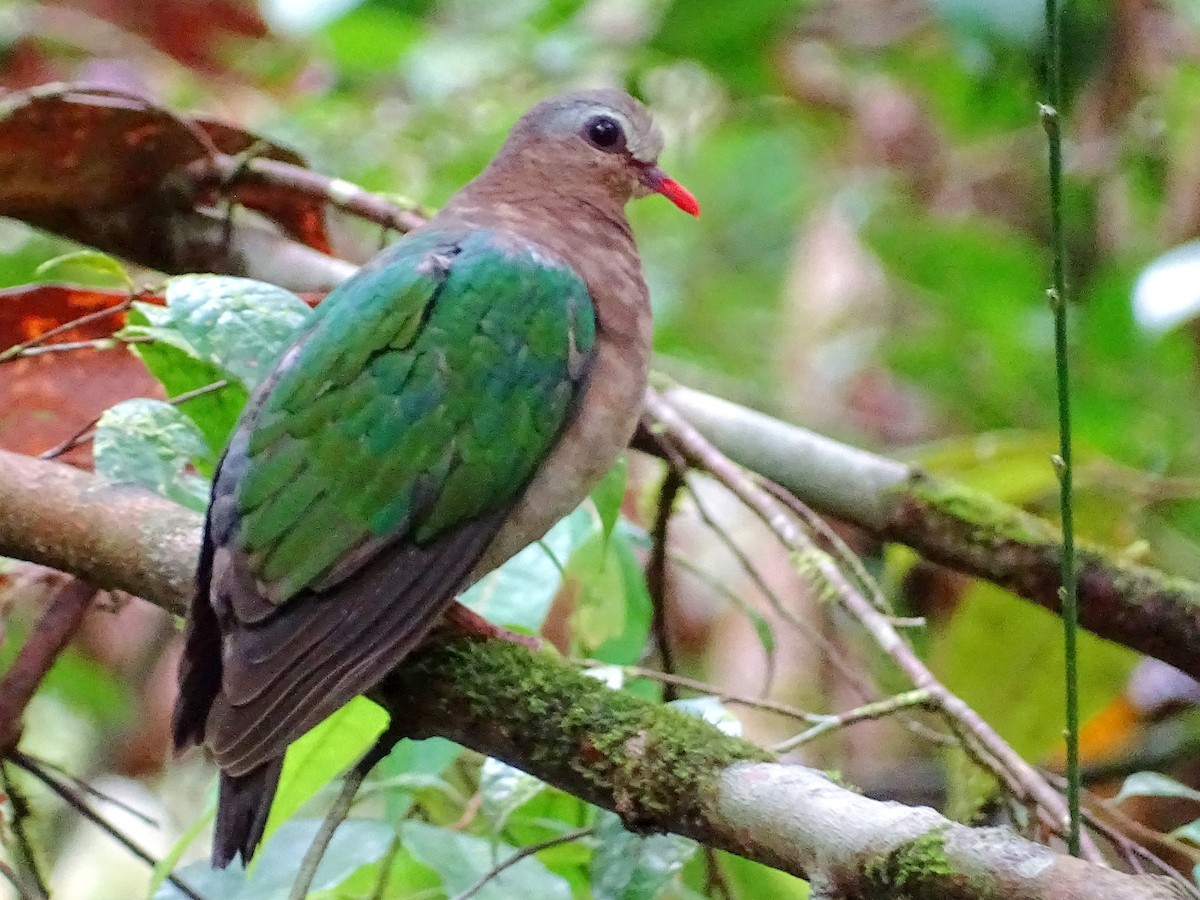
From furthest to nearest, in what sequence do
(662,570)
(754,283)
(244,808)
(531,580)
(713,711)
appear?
(754,283), (662,570), (531,580), (713,711), (244,808)

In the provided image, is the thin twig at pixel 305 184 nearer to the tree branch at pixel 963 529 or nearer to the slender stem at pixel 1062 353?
the tree branch at pixel 963 529

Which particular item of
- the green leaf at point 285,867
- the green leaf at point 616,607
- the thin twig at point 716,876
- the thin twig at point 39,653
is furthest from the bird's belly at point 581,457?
the thin twig at point 39,653

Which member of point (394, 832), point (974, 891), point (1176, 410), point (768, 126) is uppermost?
point (768, 126)

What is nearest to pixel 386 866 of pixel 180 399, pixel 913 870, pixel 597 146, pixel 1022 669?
pixel 180 399

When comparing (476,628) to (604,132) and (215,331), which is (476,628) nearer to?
(215,331)

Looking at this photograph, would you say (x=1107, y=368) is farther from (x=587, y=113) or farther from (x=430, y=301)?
(x=430, y=301)

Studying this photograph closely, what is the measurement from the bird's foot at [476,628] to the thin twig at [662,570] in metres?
0.41

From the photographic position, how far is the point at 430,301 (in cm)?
209

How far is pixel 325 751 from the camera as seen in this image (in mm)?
1977

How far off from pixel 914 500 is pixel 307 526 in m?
1.04

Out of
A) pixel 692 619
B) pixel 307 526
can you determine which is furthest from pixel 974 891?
pixel 692 619

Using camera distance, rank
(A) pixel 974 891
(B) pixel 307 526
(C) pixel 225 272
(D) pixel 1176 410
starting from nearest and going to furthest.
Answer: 1. (A) pixel 974 891
2. (B) pixel 307 526
3. (C) pixel 225 272
4. (D) pixel 1176 410

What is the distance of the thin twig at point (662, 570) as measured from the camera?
2.41m

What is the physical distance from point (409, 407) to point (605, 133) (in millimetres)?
981
